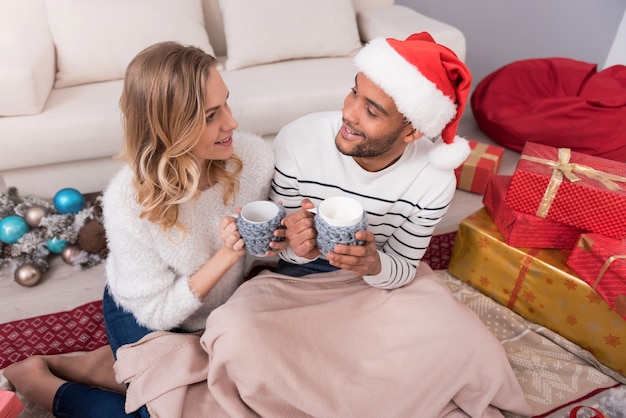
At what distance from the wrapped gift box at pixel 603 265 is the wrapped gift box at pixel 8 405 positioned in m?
1.58

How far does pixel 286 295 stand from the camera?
1282mm

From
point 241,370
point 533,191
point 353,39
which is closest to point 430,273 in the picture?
point 533,191

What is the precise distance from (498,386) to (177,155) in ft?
3.19

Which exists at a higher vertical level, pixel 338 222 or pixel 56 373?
pixel 338 222

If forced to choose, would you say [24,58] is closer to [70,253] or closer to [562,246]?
[70,253]

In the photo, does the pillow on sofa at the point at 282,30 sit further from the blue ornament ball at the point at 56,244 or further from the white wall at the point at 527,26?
the blue ornament ball at the point at 56,244

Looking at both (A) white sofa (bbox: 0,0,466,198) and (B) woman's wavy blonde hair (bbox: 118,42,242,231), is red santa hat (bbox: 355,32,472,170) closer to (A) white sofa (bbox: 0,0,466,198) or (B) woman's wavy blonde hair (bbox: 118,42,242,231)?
(B) woman's wavy blonde hair (bbox: 118,42,242,231)

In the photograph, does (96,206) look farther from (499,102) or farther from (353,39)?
(499,102)

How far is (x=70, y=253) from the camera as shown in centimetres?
177

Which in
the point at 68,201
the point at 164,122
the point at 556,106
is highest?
the point at 164,122

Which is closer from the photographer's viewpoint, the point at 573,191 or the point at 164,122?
the point at 164,122

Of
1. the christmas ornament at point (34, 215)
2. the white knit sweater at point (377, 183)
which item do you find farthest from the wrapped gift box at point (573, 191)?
the christmas ornament at point (34, 215)

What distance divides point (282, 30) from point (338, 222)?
Result: 1534 mm

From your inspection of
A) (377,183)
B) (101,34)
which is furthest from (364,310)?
(101,34)
